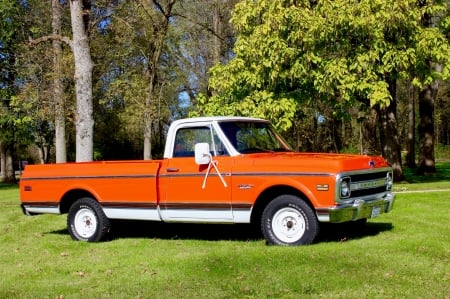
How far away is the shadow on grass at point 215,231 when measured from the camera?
9.69 m

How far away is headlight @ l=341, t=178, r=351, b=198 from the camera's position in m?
8.27

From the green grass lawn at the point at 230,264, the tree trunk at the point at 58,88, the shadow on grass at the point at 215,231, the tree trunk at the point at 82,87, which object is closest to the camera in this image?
the green grass lawn at the point at 230,264

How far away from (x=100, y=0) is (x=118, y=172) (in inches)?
468

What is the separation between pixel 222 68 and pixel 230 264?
452 inches

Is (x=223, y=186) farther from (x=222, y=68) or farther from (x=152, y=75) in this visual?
(x=152, y=75)

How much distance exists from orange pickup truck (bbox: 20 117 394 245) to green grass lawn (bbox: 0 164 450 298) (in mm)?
450

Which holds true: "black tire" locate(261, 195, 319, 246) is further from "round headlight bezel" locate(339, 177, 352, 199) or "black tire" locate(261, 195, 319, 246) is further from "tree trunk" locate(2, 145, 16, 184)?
"tree trunk" locate(2, 145, 16, 184)

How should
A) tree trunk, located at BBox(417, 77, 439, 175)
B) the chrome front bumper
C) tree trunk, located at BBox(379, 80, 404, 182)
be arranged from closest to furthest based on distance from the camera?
the chrome front bumper → tree trunk, located at BBox(379, 80, 404, 182) → tree trunk, located at BBox(417, 77, 439, 175)

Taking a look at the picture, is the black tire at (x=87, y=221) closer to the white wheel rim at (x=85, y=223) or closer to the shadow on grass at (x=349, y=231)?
the white wheel rim at (x=85, y=223)

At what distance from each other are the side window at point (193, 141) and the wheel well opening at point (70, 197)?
1952 millimetres

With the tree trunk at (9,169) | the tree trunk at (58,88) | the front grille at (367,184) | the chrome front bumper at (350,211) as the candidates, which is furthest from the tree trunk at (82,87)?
the tree trunk at (9,169)

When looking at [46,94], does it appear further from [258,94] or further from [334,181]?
[334,181]

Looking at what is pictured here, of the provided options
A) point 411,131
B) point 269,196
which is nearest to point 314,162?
point 269,196

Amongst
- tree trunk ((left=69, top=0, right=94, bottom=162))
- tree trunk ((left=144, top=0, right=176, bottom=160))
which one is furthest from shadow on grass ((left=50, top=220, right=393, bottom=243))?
tree trunk ((left=144, top=0, right=176, bottom=160))
